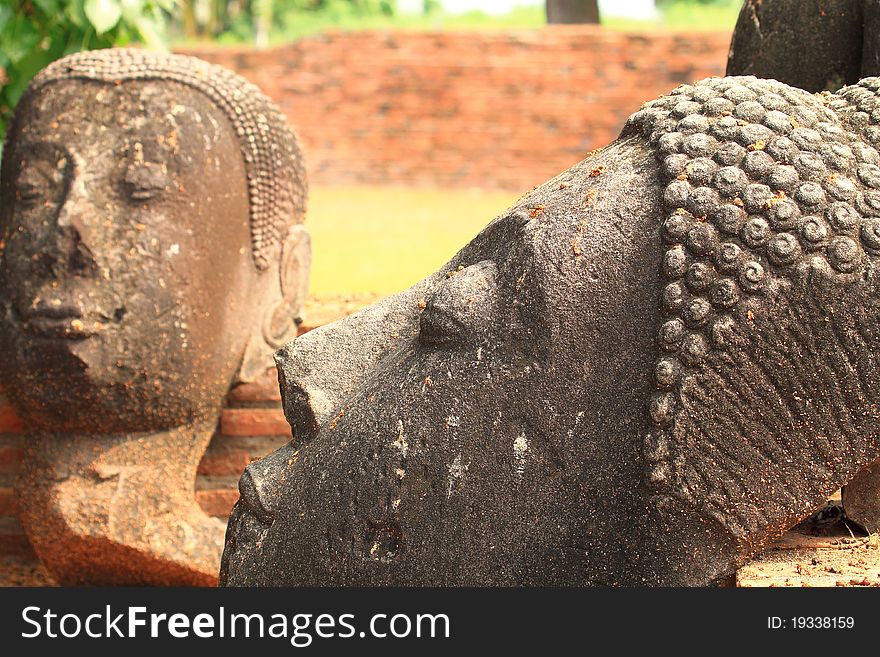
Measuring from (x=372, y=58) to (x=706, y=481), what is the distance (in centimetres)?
975

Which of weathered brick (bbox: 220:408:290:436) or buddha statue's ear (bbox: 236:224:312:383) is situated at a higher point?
buddha statue's ear (bbox: 236:224:312:383)

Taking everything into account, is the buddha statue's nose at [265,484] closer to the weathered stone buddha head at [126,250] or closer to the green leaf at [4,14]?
the weathered stone buddha head at [126,250]

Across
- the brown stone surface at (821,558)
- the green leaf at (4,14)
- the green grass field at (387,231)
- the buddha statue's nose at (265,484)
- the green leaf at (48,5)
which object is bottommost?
the green grass field at (387,231)

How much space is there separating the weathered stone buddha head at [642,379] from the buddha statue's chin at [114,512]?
4.65 ft

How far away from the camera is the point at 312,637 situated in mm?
1506

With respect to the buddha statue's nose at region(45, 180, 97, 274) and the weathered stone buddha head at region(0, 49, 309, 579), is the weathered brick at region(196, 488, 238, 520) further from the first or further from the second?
the buddha statue's nose at region(45, 180, 97, 274)

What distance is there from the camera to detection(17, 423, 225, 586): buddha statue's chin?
9.43 ft

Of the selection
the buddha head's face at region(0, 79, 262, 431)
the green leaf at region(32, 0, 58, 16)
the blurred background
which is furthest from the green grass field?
the buddha head's face at region(0, 79, 262, 431)

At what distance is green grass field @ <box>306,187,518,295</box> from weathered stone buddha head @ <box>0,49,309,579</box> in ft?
4.57

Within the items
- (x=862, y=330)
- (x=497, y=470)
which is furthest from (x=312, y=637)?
(x=862, y=330)

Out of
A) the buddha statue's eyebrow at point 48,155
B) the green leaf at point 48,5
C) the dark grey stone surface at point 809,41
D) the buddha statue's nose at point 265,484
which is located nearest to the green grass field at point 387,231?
the green leaf at point 48,5

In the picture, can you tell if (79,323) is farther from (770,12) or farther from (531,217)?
(770,12)

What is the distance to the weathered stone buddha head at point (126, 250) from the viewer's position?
2738 millimetres

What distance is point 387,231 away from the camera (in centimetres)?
771
